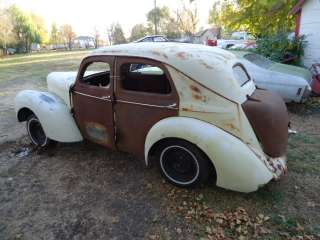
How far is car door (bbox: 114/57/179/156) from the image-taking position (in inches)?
129

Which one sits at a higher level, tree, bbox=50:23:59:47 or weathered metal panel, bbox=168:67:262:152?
tree, bbox=50:23:59:47

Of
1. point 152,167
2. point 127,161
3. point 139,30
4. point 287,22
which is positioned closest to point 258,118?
point 152,167

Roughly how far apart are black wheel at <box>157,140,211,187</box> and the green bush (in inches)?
293

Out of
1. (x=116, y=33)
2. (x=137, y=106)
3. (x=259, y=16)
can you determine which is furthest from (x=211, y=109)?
(x=116, y=33)

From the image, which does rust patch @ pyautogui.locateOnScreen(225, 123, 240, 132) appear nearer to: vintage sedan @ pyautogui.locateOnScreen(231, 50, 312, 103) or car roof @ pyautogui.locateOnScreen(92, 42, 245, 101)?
car roof @ pyautogui.locateOnScreen(92, 42, 245, 101)

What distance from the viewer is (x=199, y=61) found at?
3.18 meters

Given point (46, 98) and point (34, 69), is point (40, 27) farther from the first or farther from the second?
point (46, 98)

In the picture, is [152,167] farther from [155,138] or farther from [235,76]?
[235,76]

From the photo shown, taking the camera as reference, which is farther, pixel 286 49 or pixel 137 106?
pixel 286 49

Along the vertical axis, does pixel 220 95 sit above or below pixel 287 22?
below

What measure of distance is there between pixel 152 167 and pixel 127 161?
44cm

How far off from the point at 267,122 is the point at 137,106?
154 centimetres

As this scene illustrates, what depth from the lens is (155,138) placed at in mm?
3357

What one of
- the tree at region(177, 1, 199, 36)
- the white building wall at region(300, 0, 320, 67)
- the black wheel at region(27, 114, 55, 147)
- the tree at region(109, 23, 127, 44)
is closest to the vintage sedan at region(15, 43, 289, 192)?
the black wheel at region(27, 114, 55, 147)
